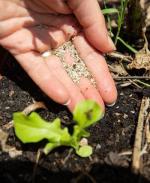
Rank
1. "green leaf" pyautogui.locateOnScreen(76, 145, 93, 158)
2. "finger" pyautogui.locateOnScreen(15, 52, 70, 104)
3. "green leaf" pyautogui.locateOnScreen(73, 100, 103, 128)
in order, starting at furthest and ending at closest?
1. "finger" pyautogui.locateOnScreen(15, 52, 70, 104)
2. "green leaf" pyautogui.locateOnScreen(76, 145, 93, 158)
3. "green leaf" pyautogui.locateOnScreen(73, 100, 103, 128)

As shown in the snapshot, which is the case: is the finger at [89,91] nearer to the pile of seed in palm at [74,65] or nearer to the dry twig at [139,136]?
the pile of seed in palm at [74,65]

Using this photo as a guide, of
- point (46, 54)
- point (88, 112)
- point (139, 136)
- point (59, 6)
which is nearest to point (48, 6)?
point (59, 6)

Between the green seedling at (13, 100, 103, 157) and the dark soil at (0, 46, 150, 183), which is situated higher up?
the green seedling at (13, 100, 103, 157)

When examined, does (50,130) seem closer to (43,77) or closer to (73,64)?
(43,77)

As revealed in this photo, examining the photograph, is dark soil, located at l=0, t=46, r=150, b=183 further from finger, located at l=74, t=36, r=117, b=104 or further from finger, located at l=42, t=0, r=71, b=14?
finger, located at l=42, t=0, r=71, b=14

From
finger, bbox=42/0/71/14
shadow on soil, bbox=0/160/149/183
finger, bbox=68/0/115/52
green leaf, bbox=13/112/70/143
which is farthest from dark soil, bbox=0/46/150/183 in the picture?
finger, bbox=42/0/71/14

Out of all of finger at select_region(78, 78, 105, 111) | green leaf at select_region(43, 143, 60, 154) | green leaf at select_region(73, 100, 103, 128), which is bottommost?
finger at select_region(78, 78, 105, 111)

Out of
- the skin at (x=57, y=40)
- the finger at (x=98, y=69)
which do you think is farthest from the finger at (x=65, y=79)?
the finger at (x=98, y=69)

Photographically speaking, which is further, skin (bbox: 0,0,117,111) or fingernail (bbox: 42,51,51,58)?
fingernail (bbox: 42,51,51,58)
